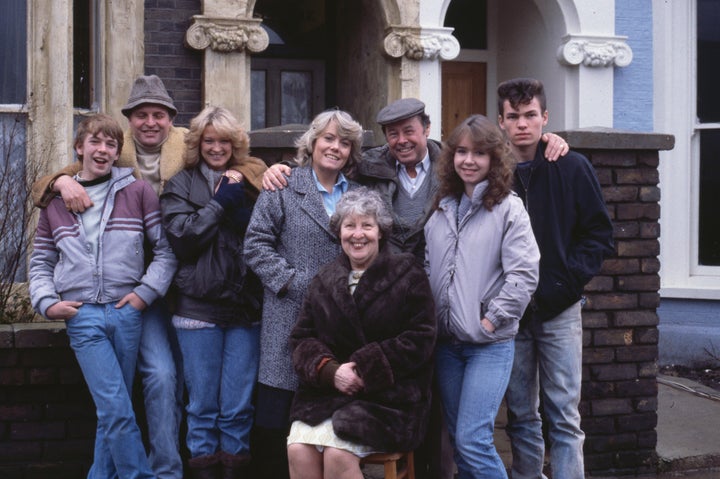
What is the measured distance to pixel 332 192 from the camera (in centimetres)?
460

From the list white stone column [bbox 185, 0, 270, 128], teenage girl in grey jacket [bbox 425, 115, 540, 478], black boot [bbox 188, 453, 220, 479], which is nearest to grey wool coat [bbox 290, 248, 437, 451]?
teenage girl in grey jacket [bbox 425, 115, 540, 478]

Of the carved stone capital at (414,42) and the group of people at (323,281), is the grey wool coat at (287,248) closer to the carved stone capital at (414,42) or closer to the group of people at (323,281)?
the group of people at (323,281)

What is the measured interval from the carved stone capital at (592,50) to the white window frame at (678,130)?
0.53m

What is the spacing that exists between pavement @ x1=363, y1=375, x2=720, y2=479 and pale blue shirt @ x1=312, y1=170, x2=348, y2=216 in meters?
1.65

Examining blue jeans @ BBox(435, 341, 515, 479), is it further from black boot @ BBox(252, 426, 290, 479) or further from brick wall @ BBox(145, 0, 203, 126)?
brick wall @ BBox(145, 0, 203, 126)

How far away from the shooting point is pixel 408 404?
4191 mm

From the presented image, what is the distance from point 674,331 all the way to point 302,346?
17.9 ft

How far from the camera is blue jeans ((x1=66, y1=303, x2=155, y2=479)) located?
440cm

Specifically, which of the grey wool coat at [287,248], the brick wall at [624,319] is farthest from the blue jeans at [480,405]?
the brick wall at [624,319]

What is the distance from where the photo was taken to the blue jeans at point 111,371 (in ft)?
14.4

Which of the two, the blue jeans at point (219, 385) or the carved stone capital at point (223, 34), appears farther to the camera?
the carved stone capital at point (223, 34)

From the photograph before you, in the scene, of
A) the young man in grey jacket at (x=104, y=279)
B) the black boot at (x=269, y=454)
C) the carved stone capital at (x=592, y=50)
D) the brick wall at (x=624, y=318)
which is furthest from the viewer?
the carved stone capital at (x=592, y=50)

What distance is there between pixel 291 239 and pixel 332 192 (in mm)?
291

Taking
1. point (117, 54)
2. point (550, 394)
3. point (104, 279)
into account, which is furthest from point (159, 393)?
point (117, 54)
